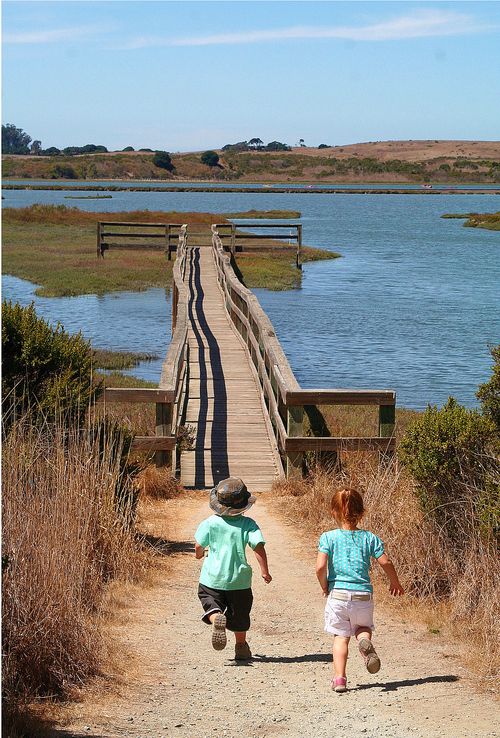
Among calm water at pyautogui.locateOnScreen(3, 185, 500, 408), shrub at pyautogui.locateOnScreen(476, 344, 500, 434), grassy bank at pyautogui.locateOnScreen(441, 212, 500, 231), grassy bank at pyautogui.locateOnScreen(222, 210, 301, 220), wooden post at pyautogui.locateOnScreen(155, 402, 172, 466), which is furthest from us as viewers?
grassy bank at pyautogui.locateOnScreen(222, 210, 301, 220)

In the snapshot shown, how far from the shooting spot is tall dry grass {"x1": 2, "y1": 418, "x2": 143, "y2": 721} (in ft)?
17.9

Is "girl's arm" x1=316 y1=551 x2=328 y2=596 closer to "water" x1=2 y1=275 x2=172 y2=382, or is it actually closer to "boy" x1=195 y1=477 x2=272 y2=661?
"boy" x1=195 y1=477 x2=272 y2=661

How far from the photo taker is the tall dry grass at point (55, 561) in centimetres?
545

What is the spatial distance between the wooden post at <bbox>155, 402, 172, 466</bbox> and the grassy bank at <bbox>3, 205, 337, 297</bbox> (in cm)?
2629

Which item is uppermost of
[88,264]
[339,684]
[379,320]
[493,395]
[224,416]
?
[493,395]

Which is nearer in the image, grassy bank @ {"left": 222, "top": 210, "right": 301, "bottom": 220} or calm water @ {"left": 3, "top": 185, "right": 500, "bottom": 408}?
calm water @ {"left": 3, "top": 185, "right": 500, "bottom": 408}

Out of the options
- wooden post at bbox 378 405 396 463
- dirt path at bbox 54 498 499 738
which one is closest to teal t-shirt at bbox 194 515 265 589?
dirt path at bbox 54 498 499 738

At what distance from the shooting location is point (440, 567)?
7152mm

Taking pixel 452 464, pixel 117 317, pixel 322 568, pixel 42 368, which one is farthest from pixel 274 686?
pixel 117 317

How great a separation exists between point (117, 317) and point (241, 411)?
1935 centimetres

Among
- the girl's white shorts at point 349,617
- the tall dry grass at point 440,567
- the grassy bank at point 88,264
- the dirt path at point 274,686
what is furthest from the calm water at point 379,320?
the girl's white shorts at point 349,617

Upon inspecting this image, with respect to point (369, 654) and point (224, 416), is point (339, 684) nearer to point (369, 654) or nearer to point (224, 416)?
point (369, 654)

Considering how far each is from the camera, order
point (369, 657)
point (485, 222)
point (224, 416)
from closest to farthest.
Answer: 1. point (369, 657)
2. point (224, 416)
3. point (485, 222)

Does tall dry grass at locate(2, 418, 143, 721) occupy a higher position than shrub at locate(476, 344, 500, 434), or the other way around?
shrub at locate(476, 344, 500, 434)
